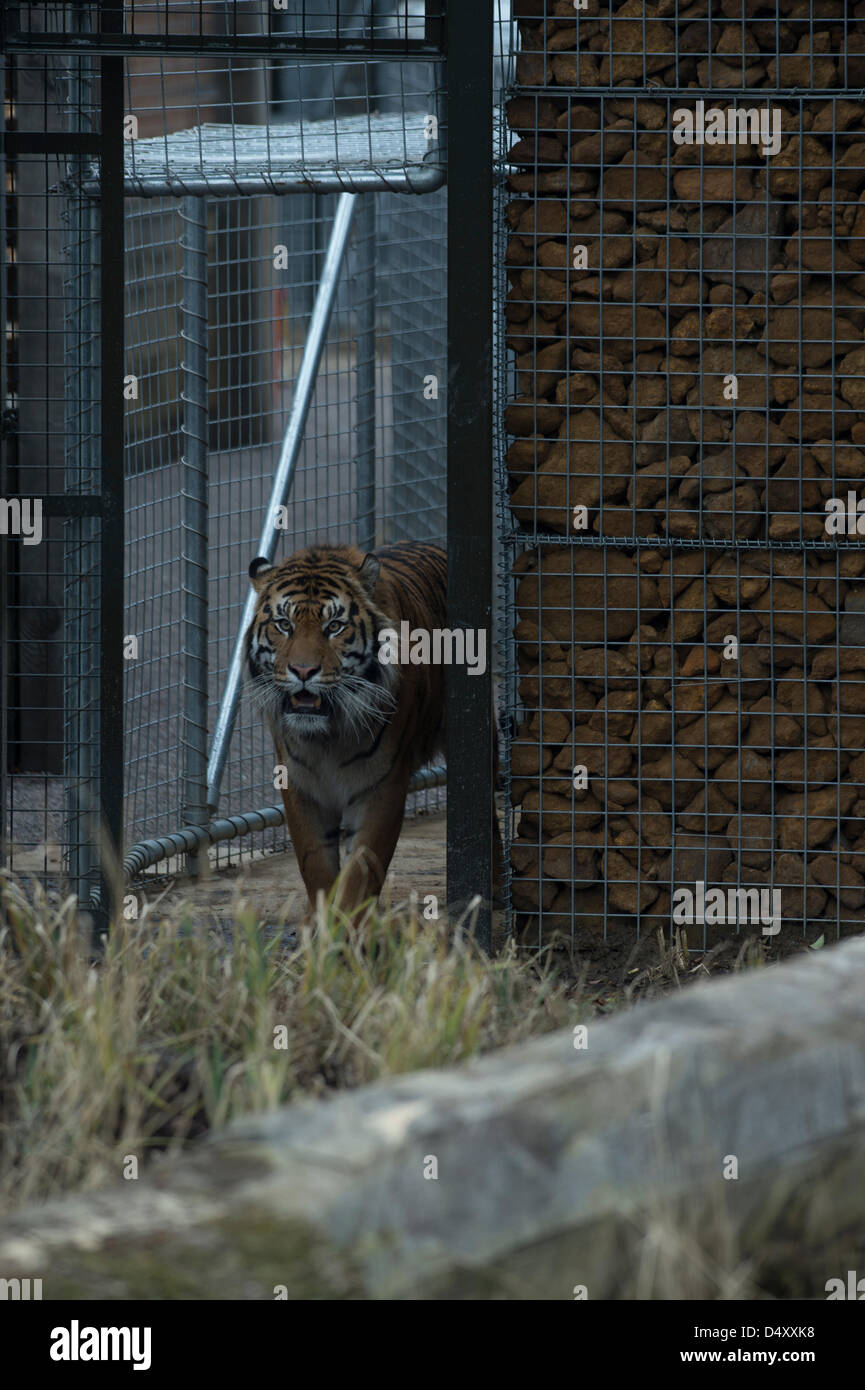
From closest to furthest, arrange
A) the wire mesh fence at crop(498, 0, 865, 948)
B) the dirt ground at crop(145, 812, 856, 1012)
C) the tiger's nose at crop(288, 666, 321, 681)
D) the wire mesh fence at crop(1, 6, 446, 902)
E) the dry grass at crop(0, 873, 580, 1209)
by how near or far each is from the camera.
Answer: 1. the dry grass at crop(0, 873, 580, 1209)
2. the dirt ground at crop(145, 812, 856, 1012)
3. the wire mesh fence at crop(498, 0, 865, 948)
4. the wire mesh fence at crop(1, 6, 446, 902)
5. the tiger's nose at crop(288, 666, 321, 681)

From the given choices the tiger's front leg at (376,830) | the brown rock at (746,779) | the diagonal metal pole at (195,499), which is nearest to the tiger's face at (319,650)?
the tiger's front leg at (376,830)

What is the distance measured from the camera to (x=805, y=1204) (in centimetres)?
233

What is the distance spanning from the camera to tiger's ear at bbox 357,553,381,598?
204 inches

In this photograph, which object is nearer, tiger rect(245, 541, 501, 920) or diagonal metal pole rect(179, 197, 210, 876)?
tiger rect(245, 541, 501, 920)

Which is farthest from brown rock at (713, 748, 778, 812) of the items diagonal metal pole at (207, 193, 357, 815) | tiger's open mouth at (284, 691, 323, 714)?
diagonal metal pole at (207, 193, 357, 815)

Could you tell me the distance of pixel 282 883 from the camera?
20.1 ft

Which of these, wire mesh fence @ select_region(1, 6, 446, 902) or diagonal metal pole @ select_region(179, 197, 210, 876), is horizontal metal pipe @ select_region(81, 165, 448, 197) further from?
diagonal metal pole @ select_region(179, 197, 210, 876)

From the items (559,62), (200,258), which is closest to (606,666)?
(559,62)

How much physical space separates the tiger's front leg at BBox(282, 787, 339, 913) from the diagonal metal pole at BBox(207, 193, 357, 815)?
113cm

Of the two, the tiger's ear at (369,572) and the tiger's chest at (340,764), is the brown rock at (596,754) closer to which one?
the tiger's chest at (340,764)

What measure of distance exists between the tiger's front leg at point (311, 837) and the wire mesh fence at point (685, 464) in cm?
64

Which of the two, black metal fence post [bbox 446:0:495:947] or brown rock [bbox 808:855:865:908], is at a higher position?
black metal fence post [bbox 446:0:495:947]
